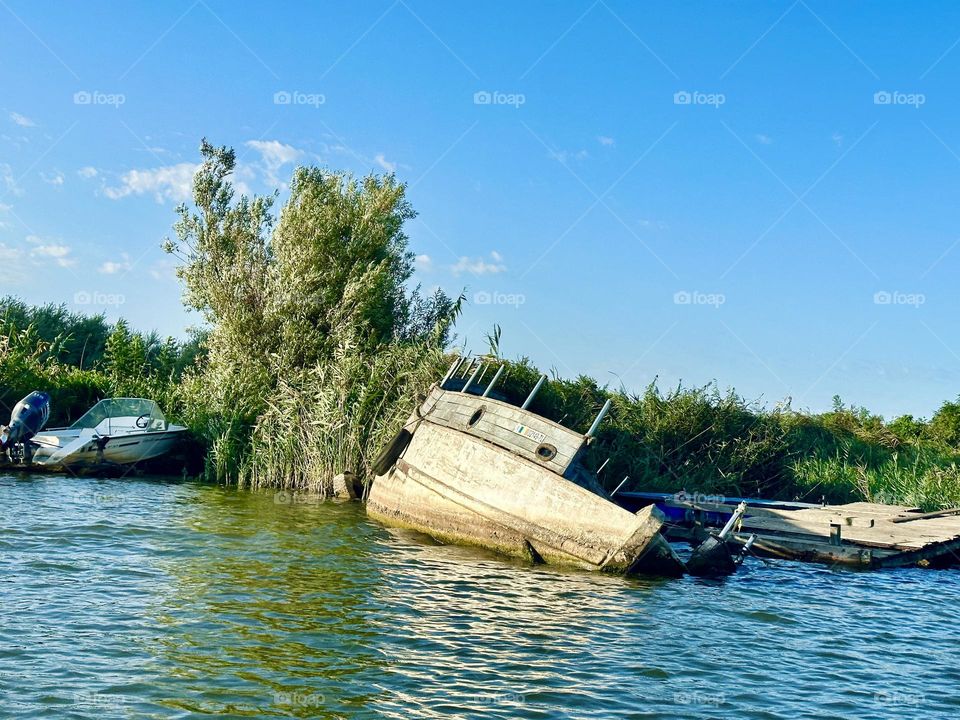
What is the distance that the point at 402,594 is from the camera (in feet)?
43.2

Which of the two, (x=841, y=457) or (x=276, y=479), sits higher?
(x=841, y=457)

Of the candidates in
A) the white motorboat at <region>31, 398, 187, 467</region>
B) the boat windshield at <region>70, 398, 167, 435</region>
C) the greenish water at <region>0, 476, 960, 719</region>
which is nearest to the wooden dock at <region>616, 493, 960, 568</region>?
the greenish water at <region>0, 476, 960, 719</region>

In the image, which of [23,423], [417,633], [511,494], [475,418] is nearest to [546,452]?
[511,494]

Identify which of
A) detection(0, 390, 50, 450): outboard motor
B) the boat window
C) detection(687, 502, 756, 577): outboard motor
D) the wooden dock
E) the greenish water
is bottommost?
the greenish water

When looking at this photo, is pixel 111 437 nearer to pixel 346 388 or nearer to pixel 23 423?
pixel 23 423

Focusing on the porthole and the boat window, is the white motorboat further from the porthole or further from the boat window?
the porthole

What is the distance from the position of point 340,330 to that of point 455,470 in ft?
38.1

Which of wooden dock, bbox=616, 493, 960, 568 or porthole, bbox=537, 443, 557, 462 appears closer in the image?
porthole, bbox=537, 443, 557, 462

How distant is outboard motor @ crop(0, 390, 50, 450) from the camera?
2497cm

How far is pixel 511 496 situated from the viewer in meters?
16.6

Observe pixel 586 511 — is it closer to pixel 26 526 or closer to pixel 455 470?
pixel 455 470

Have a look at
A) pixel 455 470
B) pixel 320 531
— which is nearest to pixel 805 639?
pixel 455 470

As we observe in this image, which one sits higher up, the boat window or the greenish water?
the boat window

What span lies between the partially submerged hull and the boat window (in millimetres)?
22
